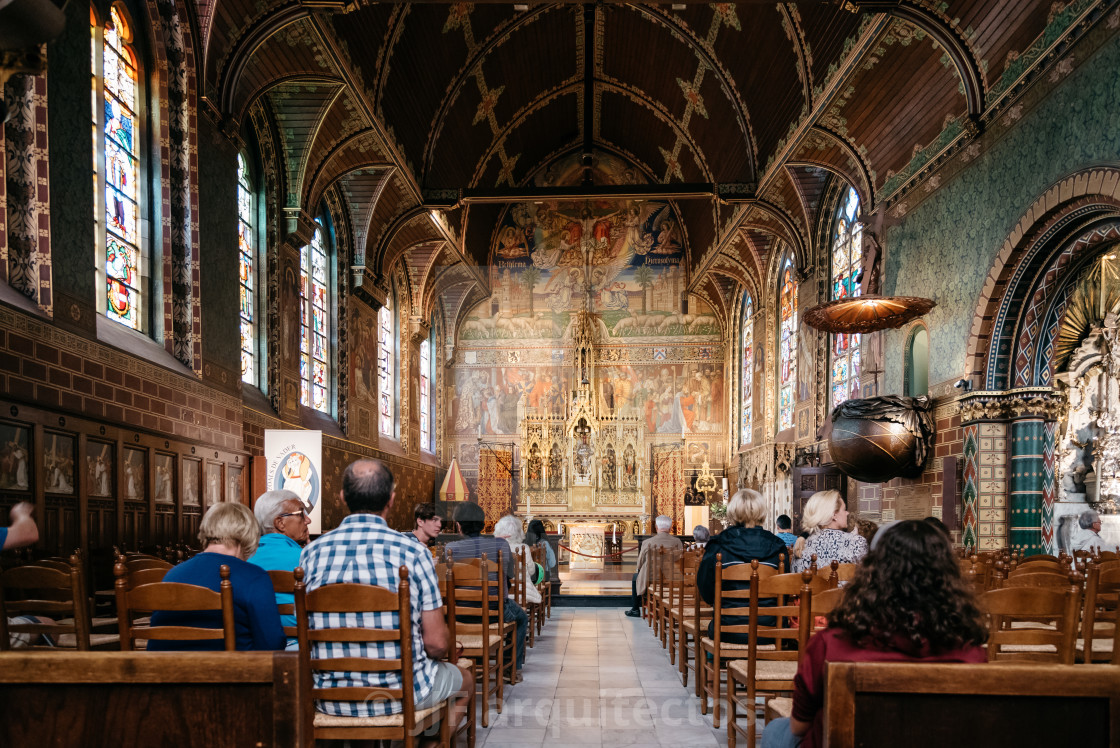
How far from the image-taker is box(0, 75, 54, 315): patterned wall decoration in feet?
22.3

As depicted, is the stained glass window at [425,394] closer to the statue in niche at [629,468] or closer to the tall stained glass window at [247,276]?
the statue in niche at [629,468]

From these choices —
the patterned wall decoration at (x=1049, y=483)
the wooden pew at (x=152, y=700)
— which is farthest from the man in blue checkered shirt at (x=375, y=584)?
the patterned wall decoration at (x=1049, y=483)

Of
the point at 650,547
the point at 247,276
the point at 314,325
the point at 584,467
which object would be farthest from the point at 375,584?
the point at 584,467

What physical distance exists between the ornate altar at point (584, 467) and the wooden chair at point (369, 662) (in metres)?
18.8

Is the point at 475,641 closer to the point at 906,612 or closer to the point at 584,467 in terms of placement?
the point at 906,612

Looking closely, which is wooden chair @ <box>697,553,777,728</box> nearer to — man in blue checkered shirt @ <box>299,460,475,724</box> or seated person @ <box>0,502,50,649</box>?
man in blue checkered shirt @ <box>299,460,475,724</box>

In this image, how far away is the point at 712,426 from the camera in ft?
80.2

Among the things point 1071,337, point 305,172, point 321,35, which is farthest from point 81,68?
point 1071,337

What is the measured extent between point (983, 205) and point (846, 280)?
5473 millimetres

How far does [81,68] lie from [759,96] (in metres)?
10.9

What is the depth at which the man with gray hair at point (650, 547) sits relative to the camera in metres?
10.6

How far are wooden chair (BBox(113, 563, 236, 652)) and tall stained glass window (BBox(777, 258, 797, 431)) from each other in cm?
1657

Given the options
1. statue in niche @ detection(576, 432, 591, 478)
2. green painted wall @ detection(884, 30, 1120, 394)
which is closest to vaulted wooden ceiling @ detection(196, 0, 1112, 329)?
green painted wall @ detection(884, 30, 1120, 394)

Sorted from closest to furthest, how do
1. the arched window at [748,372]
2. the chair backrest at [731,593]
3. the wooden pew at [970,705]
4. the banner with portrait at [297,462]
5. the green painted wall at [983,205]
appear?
the wooden pew at [970,705] < the chair backrest at [731,593] < the green painted wall at [983,205] < the banner with portrait at [297,462] < the arched window at [748,372]
